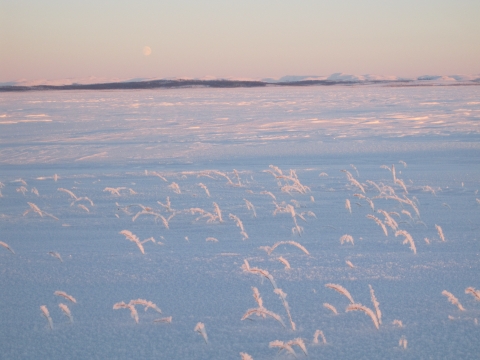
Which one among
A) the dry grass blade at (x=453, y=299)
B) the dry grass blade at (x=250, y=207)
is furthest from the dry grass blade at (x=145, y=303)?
the dry grass blade at (x=250, y=207)

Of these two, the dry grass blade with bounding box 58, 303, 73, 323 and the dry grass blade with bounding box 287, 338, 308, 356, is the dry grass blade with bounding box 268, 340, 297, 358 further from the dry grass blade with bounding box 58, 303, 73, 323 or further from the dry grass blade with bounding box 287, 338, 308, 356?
the dry grass blade with bounding box 58, 303, 73, 323

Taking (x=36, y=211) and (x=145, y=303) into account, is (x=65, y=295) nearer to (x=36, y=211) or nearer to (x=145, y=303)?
(x=145, y=303)

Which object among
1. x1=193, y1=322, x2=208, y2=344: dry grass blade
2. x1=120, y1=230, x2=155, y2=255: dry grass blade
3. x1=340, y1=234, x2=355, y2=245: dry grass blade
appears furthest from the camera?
x1=340, y1=234, x2=355, y2=245: dry grass blade

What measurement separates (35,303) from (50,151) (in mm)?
7564

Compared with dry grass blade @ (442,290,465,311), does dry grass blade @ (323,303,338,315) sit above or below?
below

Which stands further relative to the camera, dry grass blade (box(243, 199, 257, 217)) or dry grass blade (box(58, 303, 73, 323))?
dry grass blade (box(243, 199, 257, 217))

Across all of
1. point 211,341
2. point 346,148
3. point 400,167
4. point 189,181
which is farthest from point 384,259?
point 346,148

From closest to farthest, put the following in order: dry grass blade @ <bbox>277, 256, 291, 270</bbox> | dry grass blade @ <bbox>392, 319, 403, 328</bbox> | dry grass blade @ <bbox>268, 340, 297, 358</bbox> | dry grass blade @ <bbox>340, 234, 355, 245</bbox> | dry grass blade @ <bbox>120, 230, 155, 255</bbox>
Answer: dry grass blade @ <bbox>268, 340, 297, 358</bbox>
dry grass blade @ <bbox>392, 319, 403, 328</bbox>
dry grass blade @ <bbox>277, 256, 291, 270</bbox>
dry grass blade @ <bbox>120, 230, 155, 255</bbox>
dry grass blade @ <bbox>340, 234, 355, 245</bbox>

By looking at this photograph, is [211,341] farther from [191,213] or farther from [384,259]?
[191,213]

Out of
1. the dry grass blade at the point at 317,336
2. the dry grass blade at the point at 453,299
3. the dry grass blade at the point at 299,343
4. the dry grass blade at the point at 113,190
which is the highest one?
the dry grass blade at the point at 453,299

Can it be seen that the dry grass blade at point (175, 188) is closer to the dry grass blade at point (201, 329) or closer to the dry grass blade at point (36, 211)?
the dry grass blade at point (36, 211)

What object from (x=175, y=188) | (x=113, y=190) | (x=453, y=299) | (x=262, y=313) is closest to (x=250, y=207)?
(x=175, y=188)

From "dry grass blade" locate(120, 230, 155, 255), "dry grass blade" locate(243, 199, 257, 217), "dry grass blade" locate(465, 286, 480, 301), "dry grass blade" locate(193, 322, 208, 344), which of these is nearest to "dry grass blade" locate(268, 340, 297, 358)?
"dry grass blade" locate(193, 322, 208, 344)

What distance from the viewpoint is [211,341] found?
2059mm
